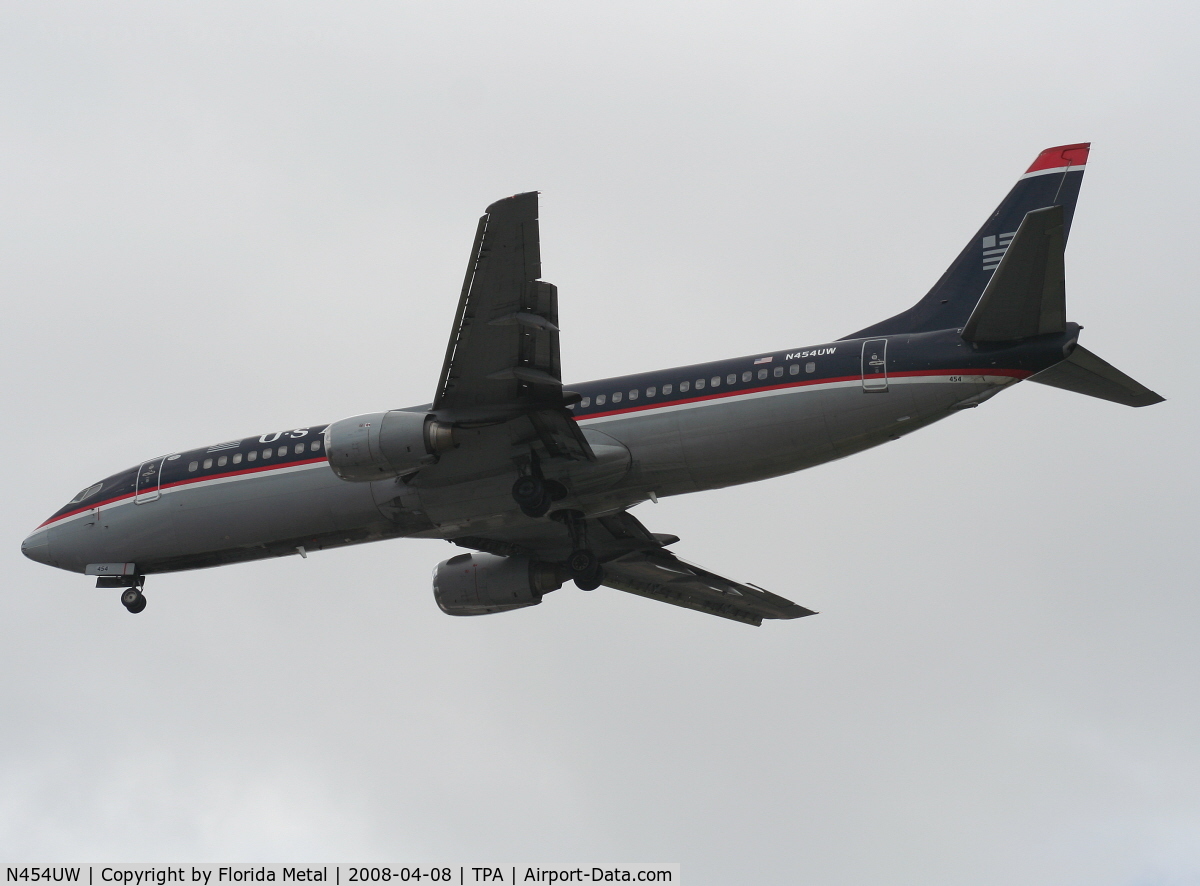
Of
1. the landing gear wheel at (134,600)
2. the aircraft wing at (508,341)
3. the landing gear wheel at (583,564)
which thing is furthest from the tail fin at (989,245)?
the landing gear wheel at (134,600)

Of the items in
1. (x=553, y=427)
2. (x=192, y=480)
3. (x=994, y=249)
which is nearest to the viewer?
(x=553, y=427)

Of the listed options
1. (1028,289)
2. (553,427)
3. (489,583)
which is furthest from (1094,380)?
(489,583)

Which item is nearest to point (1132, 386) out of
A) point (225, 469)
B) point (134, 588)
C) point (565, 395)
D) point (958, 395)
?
point (958, 395)

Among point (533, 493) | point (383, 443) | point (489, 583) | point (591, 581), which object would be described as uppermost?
point (489, 583)

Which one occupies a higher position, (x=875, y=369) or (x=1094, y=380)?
(x=875, y=369)

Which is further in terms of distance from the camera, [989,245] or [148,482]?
[148,482]

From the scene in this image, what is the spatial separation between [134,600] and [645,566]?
12357 millimetres

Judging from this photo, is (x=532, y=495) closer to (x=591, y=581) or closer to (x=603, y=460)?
(x=603, y=460)

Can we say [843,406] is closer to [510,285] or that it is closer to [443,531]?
[510,285]

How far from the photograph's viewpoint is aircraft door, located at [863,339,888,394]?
26.5 metres

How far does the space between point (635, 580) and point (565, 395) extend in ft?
30.5

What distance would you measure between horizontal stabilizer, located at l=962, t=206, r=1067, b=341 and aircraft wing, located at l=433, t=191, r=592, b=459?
316 inches

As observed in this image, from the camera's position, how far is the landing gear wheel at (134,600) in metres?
32.0

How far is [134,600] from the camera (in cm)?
3198
